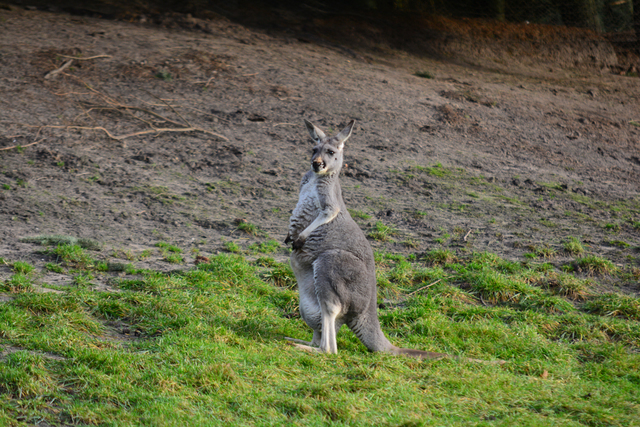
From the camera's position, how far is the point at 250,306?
5797 mm

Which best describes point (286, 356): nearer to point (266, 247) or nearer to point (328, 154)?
point (328, 154)

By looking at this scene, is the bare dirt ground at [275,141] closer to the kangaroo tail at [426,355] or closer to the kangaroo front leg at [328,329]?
the kangaroo front leg at [328,329]

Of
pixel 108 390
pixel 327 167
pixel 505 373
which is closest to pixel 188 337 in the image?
pixel 108 390

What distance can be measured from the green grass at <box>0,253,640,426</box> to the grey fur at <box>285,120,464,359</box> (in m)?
0.24

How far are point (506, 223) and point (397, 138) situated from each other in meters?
3.06

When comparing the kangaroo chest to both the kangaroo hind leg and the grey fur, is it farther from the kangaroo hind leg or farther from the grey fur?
the kangaroo hind leg

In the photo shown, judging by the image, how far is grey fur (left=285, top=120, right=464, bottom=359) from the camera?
15.6 feet

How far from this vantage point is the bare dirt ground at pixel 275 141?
7.93 meters

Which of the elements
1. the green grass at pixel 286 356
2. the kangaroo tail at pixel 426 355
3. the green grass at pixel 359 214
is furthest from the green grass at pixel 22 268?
the green grass at pixel 359 214

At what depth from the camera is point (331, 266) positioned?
15.7 feet

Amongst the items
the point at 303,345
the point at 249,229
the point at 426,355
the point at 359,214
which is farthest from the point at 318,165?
the point at 359,214

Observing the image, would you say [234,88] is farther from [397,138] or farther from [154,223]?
[154,223]

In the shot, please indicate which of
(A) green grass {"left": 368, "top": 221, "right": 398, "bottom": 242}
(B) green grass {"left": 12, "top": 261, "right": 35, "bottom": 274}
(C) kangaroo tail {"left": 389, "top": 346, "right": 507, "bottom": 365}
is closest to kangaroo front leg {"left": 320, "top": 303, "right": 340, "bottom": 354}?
(C) kangaroo tail {"left": 389, "top": 346, "right": 507, "bottom": 365}

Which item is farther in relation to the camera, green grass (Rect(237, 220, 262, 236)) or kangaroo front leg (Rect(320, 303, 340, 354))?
green grass (Rect(237, 220, 262, 236))
